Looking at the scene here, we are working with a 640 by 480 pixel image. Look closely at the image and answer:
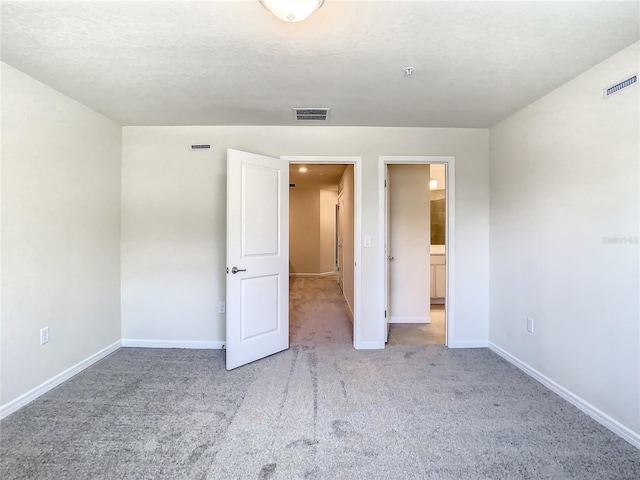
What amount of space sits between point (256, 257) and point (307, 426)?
1.50 metres

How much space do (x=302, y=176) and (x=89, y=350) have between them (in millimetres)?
4787

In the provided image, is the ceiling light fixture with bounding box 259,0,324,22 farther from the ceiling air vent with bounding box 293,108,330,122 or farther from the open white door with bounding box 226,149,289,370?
the open white door with bounding box 226,149,289,370

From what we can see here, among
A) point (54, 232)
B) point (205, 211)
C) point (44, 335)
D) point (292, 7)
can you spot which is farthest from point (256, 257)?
point (292, 7)

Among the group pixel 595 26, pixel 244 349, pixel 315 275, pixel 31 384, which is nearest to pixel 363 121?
pixel 595 26

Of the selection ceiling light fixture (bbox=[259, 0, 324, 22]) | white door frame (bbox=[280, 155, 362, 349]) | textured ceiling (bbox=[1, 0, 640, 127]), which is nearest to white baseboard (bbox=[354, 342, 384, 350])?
white door frame (bbox=[280, 155, 362, 349])

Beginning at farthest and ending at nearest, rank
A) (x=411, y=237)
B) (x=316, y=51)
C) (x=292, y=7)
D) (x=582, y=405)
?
(x=411, y=237)
(x=582, y=405)
(x=316, y=51)
(x=292, y=7)

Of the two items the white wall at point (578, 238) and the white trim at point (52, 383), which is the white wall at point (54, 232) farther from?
the white wall at point (578, 238)

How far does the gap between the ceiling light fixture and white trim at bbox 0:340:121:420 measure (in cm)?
295

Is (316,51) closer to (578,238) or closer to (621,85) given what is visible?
(621,85)

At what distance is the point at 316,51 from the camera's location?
5.68ft

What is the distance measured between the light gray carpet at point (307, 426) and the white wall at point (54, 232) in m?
0.33

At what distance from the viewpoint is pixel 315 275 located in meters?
8.04

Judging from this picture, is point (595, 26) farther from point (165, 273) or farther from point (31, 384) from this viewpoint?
point (31, 384)

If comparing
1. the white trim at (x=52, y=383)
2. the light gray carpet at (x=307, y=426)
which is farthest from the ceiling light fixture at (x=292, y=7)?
the white trim at (x=52, y=383)
